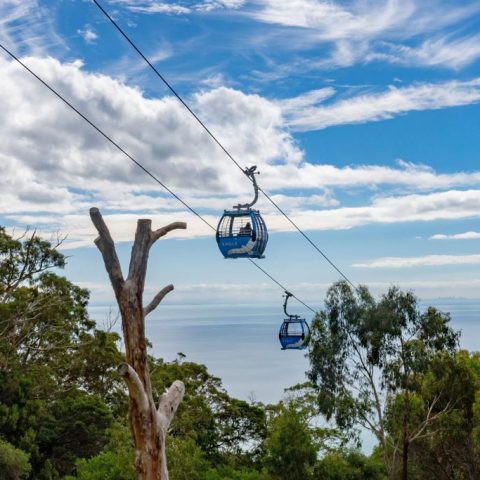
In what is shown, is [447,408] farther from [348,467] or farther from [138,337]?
[138,337]

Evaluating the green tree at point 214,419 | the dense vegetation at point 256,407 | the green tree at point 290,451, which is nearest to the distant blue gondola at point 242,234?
the dense vegetation at point 256,407

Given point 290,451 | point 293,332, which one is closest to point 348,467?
point 290,451

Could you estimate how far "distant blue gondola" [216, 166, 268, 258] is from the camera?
37.0 feet

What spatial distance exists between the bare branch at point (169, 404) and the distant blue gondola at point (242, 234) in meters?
2.69

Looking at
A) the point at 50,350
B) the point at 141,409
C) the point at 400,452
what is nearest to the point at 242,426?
the point at 400,452

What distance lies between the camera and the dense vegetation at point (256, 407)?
20.5m

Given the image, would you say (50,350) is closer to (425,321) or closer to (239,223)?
(425,321)

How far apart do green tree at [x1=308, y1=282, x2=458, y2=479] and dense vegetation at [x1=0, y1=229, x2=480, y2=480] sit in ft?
0.11

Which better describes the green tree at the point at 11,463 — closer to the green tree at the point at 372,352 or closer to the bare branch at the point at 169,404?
the green tree at the point at 372,352

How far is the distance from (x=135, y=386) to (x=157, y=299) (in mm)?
1301

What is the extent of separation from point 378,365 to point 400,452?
562cm

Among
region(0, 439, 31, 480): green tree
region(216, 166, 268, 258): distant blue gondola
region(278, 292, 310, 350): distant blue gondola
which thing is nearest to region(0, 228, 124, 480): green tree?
region(0, 439, 31, 480): green tree

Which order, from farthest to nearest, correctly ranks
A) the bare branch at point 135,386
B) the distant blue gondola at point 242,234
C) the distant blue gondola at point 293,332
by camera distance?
the distant blue gondola at point 293,332 → the distant blue gondola at point 242,234 → the bare branch at point 135,386

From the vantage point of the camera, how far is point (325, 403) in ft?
69.2
